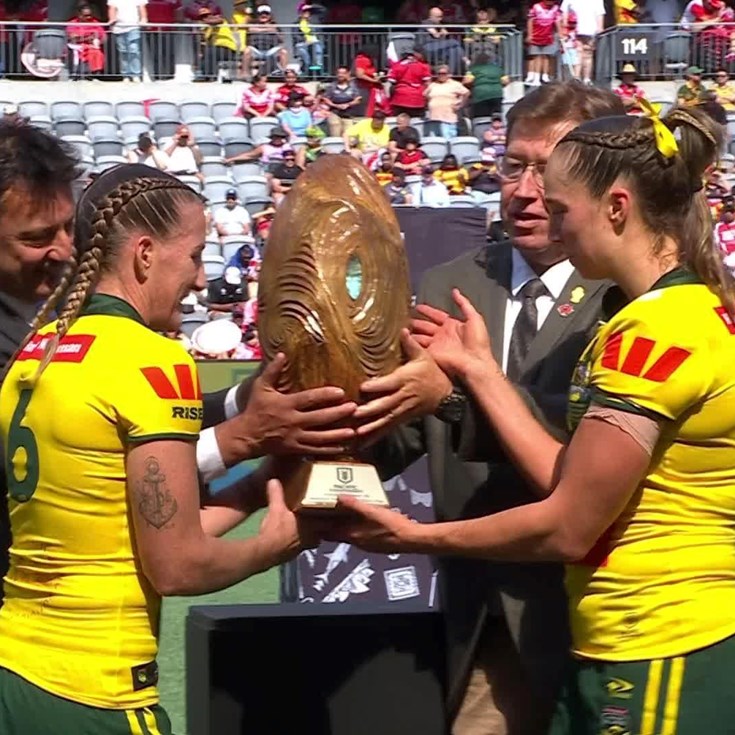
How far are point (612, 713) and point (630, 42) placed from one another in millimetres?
15159

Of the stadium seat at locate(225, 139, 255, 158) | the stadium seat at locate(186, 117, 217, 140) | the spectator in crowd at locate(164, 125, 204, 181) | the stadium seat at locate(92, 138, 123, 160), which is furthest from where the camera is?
the stadium seat at locate(186, 117, 217, 140)

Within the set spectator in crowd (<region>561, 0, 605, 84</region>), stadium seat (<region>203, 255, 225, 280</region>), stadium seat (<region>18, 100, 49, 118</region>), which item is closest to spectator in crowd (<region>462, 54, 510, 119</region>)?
spectator in crowd (<region>561, 0, 605, 84</region>)

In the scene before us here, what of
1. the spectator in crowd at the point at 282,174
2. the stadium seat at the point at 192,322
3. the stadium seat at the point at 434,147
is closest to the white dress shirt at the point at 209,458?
the stadium seat at the point at 192,322

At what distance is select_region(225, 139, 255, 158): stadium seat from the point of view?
50.6 feet

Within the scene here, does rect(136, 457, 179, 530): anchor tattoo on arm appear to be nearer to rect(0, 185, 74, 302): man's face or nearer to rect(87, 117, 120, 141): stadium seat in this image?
rect(0, 185, 74, 302): man's face

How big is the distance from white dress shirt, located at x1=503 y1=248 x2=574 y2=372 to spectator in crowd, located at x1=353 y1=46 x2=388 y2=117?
13.6 metres

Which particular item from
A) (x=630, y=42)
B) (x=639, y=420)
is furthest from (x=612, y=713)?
(x=630, y=42)

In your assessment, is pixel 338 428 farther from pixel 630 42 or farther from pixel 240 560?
pixel 630 42

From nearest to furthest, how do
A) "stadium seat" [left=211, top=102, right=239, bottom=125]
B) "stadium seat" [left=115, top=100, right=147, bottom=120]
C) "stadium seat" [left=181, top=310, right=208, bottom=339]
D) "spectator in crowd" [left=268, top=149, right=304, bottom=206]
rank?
"stadium seat" [left=181, top=310, right=208, bottom=339] < "spectator in crowd" [left=268, top=149, right=304, bottom=206] < "stadium seat" [left=115, top=100, right=147, bottom=120] < "stadium seat" [left=211, top=102, right=239, bottom=125]

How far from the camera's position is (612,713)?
7.41ft

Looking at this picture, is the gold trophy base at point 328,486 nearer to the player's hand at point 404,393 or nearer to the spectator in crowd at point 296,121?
the player's hand at point 404,393

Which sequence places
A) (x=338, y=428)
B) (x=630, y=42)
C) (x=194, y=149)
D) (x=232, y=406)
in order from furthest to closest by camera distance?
(x=630, y=42) < (x=194, y=149) < (x=232, y=406) < (x=338, y=428)

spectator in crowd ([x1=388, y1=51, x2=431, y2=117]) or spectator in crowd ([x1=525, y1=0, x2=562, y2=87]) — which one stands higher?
spectator in crowd ([x1=525, y1=0, x2=562, y2=87])

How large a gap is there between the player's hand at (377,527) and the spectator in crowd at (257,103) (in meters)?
Result: 13.8
